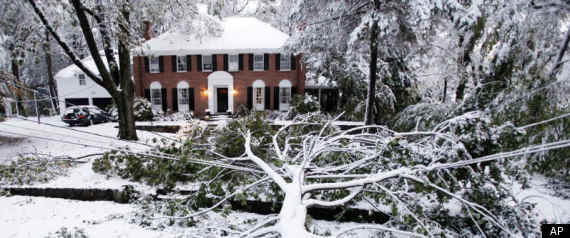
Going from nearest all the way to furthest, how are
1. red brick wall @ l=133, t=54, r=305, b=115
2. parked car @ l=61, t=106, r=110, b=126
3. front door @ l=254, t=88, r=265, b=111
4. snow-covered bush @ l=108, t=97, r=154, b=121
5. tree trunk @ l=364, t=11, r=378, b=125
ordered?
tree trunk @ l=364, t=11, r=378, b=125 < parked car @ l=61, t=106, r=110, b=126 < snow-covered bush @ l=108, t=97, r=154, b=121 < red brick wall @ l=133, t=54, r=305, b=115 < front door @ l=254, t=88, r=265, b=111

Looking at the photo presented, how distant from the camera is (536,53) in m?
3.19

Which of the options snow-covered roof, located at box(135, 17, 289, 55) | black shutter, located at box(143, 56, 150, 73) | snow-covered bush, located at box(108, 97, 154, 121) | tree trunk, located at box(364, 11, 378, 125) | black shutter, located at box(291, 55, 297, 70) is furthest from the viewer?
black shutter, located at box(143, 56, 150, 73)

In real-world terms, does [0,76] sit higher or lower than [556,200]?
higher

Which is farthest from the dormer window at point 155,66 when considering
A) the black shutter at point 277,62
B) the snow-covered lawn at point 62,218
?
the snow-covered lawn at point 62,218

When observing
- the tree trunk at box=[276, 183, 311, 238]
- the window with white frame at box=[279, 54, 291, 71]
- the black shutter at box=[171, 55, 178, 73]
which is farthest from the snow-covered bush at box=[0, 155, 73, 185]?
the window with white frame at box=[279, 54, 291, 71]

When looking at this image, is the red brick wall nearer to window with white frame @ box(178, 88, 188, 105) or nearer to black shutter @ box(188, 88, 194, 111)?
black shutter @ box(188, 88, 194, 111)

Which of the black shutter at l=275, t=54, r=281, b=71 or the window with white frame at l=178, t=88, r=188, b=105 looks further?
the window with white frame at l=178, t=88, r=188, b=105

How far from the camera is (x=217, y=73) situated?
1581cm

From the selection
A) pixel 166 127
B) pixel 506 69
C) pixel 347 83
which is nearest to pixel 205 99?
pixel 166 127

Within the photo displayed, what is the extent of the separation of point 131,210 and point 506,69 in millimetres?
6311

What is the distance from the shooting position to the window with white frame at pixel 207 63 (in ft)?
52.2

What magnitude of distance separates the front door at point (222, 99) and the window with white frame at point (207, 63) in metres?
1.45

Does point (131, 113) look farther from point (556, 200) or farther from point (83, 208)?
point (556, 200)

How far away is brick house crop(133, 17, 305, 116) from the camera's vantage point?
50.8 ft
